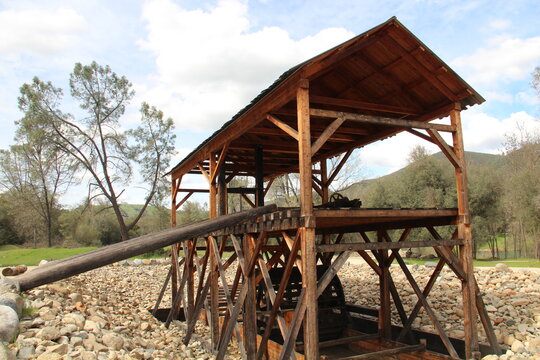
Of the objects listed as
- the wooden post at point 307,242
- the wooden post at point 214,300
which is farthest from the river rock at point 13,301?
the wooden post at point 307,242

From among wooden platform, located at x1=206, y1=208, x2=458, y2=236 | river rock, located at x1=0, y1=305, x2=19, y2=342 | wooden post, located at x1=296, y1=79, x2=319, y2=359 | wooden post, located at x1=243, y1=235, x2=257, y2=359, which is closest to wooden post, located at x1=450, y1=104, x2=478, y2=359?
wooden platform, located at x1=206, y1=208, x2=458, y2=236

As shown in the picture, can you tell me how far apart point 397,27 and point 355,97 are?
1.97 metres

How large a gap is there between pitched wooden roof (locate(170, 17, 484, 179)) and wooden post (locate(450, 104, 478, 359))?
56 centimetres

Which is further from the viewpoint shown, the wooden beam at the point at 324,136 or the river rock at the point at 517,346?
the river rock at the point at 517,346

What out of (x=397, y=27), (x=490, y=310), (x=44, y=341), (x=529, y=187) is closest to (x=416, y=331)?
(x=490, y=310)

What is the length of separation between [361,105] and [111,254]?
4.82 m

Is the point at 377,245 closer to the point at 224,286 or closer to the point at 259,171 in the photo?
the point at 224,286

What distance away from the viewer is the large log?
5.27 meters

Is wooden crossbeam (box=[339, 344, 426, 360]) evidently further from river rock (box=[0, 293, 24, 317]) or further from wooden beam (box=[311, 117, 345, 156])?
river rock (box=[0, 293, 24, 317])

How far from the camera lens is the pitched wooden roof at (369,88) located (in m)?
6.24

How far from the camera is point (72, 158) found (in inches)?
1136

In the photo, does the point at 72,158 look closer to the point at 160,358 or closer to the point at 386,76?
the point at 160,358

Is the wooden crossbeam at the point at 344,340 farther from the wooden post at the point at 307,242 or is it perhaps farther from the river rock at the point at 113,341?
the river rock at the point at 113,341

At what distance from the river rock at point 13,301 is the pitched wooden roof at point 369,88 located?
4622 millimetres
